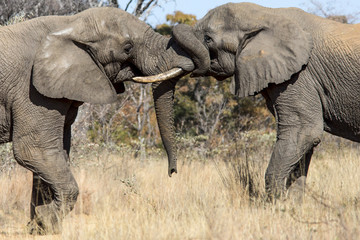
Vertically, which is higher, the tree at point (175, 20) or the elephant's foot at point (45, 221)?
the tree at point (175, 20)

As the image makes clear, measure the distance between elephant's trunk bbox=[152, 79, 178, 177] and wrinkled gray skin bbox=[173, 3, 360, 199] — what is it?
436mm

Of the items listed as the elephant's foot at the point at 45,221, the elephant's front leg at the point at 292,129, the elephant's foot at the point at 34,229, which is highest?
the elephant's front leg at the point at 292,129

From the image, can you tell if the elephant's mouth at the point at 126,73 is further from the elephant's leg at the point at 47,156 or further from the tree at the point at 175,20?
the tree at the point at 175,20

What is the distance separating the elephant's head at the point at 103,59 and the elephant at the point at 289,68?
356 mm

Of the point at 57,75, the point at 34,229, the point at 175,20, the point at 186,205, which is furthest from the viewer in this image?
the point at 175,20

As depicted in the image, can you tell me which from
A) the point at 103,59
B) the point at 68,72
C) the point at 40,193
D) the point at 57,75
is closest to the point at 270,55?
the point at 103,59

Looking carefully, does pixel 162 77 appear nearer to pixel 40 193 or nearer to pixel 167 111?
pixel 167 111

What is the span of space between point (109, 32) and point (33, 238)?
2.44 m

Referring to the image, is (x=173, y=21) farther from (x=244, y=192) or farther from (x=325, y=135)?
(x=244, y=192)

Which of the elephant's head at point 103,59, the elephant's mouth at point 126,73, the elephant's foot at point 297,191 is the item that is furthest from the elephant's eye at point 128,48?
the elephant's foot at point 297,191

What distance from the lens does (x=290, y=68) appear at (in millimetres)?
7152

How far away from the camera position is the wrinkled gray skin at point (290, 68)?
23.3 feet

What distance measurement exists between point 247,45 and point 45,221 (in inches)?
126

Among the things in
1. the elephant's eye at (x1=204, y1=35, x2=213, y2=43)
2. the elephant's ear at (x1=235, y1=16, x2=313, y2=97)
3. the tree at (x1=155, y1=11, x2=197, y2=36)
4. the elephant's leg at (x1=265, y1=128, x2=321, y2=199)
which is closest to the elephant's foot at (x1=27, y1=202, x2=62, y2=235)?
the elephant's leg at (x1=265, y1=128, x2=321, y2=199)
